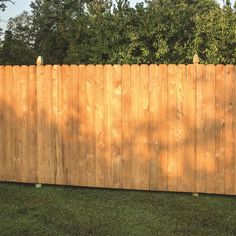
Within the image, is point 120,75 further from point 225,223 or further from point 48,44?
point 48,44

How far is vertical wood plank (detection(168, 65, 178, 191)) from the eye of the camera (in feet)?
23.6

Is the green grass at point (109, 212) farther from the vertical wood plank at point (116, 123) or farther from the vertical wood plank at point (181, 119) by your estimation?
the vertical wood plank at point (181, 119)

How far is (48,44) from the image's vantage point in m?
20.9

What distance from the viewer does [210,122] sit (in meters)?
7.07

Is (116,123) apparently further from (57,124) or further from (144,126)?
(57,124)

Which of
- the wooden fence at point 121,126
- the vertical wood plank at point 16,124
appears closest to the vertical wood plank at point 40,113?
the wooden fence at point 121,126

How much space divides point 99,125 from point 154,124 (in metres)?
0.87

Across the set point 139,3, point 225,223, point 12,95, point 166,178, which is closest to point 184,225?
point 225,223

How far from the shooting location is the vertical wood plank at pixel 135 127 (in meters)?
7.38

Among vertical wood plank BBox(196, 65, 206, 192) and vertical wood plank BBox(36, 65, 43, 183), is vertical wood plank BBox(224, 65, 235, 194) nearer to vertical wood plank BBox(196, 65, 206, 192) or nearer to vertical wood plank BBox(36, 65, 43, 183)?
vertical wood plank BBox(196, 65, 206, 192)

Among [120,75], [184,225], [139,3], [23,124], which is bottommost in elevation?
[184,225]

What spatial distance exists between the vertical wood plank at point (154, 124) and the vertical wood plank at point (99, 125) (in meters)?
0.76

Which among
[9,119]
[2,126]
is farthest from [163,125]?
[2,126]

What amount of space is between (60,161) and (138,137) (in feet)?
4.43
